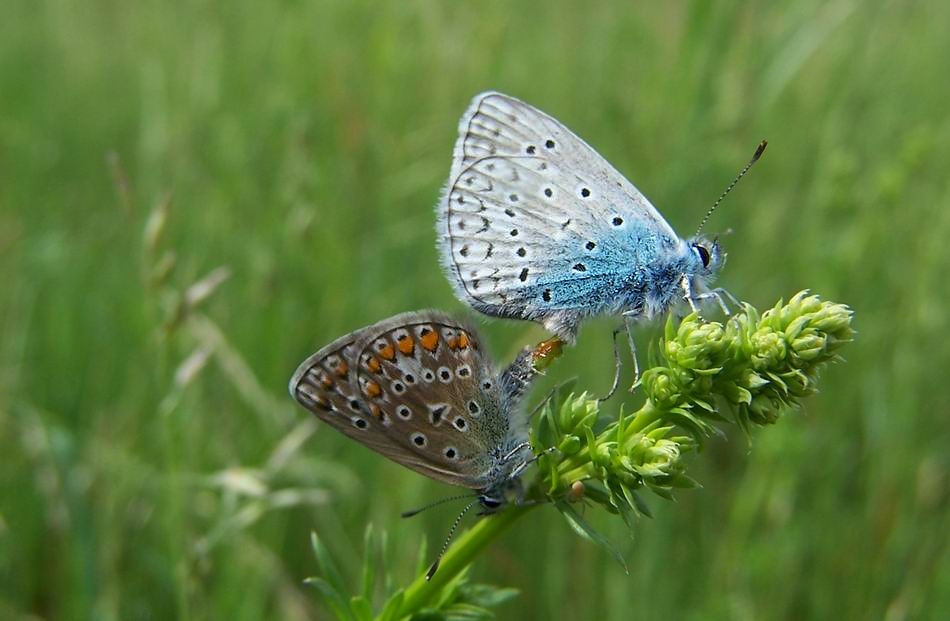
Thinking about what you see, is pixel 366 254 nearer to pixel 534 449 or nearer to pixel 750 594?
pixel 750 594

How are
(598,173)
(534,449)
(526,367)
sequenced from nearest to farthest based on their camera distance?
(534,449) → (526,367) → (598,173)

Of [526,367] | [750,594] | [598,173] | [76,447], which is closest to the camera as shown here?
Answer: [526,367]

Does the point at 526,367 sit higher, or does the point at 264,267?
the point at 526,367

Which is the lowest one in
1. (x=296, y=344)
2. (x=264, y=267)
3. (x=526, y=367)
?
(x=296, y=344)

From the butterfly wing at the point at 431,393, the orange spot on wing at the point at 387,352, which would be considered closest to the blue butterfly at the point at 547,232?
the butterfly wing at the point at 431,393

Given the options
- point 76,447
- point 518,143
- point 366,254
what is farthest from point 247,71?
point 518,143

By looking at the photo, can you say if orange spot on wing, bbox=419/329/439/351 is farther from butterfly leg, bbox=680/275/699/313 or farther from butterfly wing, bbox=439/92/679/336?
butterfly leg, bbox=680/275/699/313

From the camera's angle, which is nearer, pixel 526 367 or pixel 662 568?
pixel 526 367
